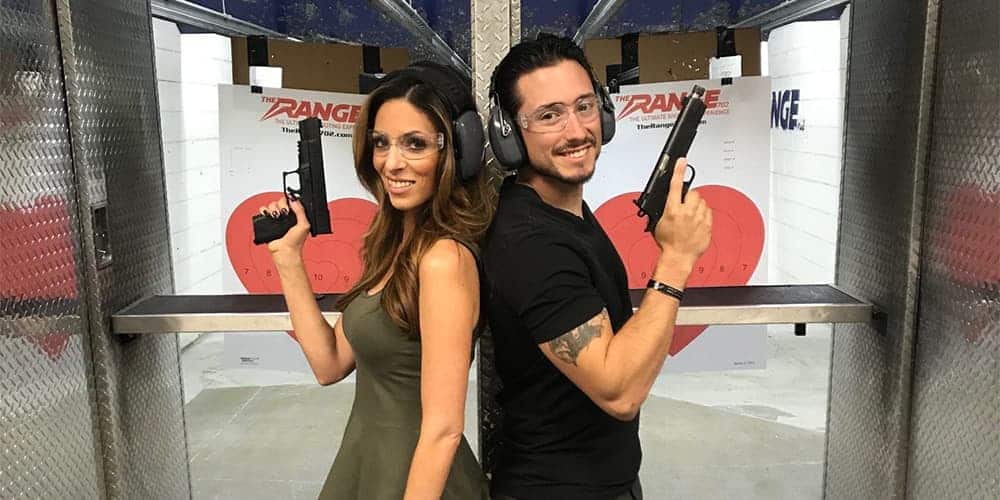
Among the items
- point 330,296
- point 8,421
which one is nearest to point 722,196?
point 330,296

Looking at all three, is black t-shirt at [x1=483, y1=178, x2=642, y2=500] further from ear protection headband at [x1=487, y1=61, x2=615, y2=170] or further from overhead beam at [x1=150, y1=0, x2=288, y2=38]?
overhead beam at [x1=150, y1=0, x2=288, y2=38]

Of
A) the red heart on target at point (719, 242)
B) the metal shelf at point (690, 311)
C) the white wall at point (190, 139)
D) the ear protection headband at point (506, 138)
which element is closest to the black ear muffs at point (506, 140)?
the ear protection headband at point (506, 138)

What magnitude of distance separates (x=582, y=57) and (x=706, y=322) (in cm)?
87

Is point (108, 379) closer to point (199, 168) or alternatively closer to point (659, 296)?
point (659, 296)

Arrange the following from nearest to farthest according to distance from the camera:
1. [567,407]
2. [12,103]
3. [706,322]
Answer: [567,407], [12,103], [706,322]

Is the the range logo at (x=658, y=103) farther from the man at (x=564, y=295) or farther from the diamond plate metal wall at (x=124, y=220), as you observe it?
the diamond plate metal wall at (x=124, y=220)

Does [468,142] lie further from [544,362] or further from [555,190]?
[544,362]

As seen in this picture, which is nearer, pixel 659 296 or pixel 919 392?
pixel 659 296

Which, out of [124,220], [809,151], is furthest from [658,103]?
[809,151]

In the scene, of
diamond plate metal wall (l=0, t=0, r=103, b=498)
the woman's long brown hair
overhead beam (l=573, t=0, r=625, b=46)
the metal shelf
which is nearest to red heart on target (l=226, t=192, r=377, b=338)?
the metal shelf

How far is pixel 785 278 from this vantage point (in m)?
5.33

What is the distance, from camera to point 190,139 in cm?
482

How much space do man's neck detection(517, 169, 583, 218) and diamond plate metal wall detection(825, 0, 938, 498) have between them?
1.11 m

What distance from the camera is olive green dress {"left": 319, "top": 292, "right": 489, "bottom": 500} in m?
1.43
